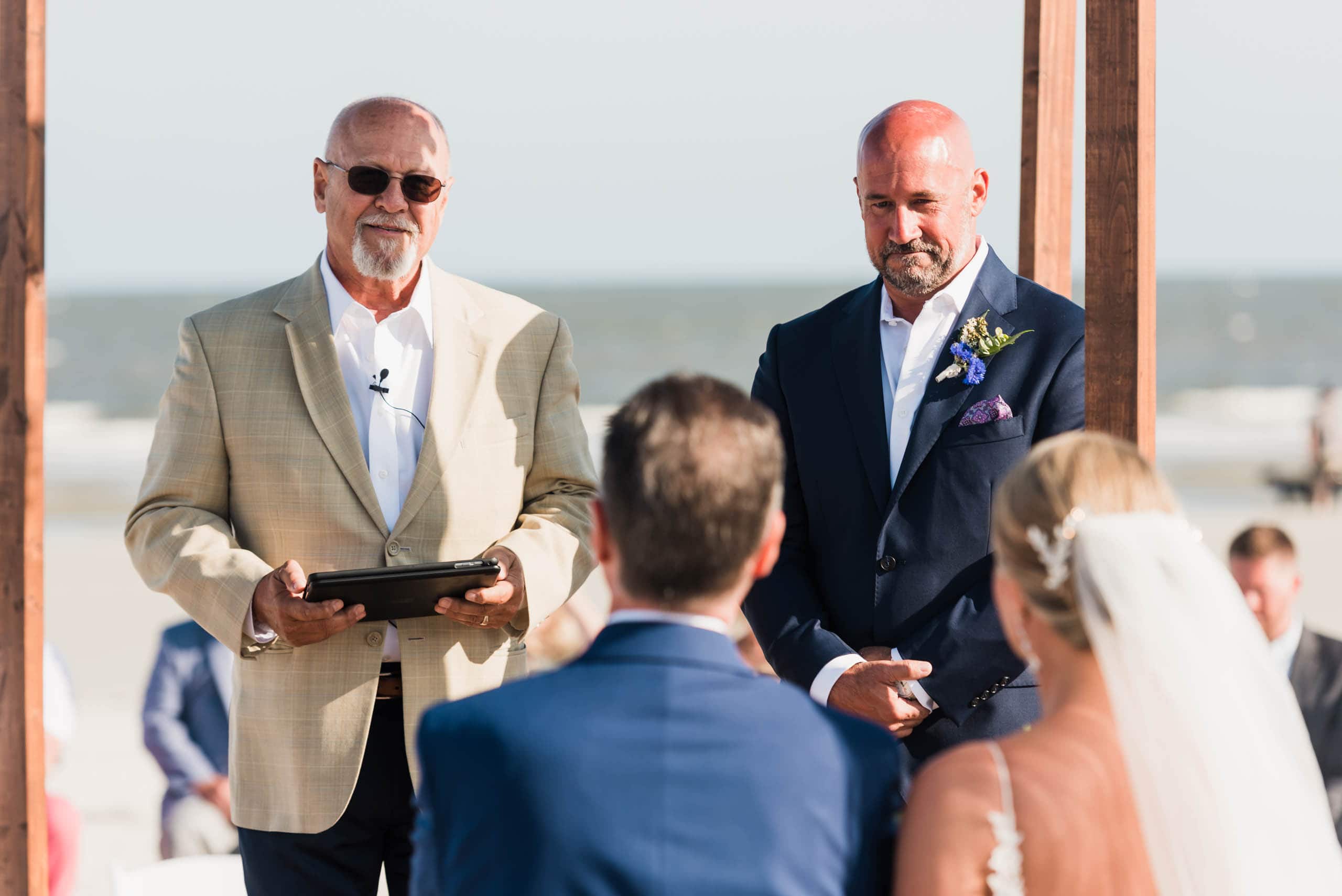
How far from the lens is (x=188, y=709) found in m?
5.91

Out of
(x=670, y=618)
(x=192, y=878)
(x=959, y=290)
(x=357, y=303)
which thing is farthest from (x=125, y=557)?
(x=670, y=618)

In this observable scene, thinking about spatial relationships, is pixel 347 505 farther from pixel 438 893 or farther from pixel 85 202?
pixel 85 202

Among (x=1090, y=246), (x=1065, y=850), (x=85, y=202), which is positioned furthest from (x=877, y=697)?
(x=85, y=202)

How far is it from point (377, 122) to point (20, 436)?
1052 mm

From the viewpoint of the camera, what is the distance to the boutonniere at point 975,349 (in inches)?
129

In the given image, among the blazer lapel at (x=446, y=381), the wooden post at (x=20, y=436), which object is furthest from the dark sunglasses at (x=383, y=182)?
the wooden post at (x=20, y=436)

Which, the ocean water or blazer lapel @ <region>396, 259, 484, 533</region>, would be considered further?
the ocean water

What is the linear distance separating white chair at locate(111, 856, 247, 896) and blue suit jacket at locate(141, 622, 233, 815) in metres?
2.46

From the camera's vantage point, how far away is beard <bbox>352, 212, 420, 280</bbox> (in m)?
3.34

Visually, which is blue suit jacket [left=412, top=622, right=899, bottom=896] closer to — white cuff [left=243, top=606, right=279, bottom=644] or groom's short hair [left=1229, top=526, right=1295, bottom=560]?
white cuff [left=243, top=606, right=279, bottom=644]

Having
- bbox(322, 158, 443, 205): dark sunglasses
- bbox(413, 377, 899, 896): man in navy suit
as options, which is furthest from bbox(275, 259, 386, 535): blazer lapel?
bbox(413, 377, 899, 896): man in navy suit

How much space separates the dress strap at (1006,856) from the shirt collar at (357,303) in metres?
1.99

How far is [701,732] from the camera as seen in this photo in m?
1.73

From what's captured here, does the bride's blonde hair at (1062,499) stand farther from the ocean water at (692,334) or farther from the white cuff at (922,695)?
the ocean water at (692,334)
